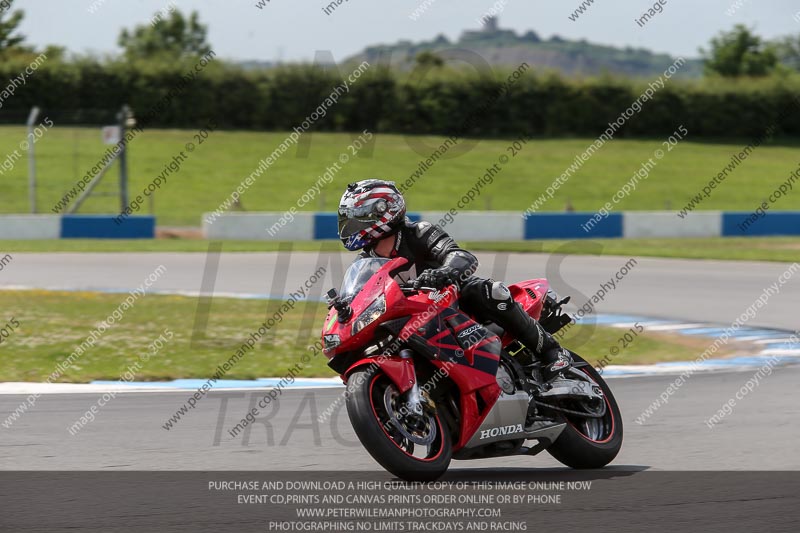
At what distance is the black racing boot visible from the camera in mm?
6355

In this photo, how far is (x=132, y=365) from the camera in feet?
35.2

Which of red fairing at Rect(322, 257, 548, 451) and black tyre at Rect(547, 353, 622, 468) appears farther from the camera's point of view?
black tyre at Rect(547, 353, 622, 468)

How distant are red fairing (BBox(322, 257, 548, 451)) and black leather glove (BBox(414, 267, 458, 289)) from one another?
0.09 metres

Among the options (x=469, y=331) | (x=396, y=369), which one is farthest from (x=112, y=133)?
(x=396, y=369)

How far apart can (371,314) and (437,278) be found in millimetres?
401

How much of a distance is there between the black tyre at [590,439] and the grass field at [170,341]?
165 inches

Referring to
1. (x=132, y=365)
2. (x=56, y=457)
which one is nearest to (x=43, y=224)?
(x=132, y=365)

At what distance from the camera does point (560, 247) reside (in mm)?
25703

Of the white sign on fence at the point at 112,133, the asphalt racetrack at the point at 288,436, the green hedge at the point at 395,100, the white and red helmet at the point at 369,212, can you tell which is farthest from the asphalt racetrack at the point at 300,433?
the green hedge at the point at 395,100

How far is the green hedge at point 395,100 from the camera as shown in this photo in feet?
154

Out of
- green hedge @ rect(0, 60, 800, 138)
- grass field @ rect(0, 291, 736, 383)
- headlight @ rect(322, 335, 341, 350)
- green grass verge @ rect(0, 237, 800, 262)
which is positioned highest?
headlight @ rect(322, 335, 341, 350)

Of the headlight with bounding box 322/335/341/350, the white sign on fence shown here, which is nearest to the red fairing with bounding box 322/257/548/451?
the headlight with bounding box 322/335/341/350

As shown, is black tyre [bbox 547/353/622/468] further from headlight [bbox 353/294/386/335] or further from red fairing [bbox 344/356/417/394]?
headlight [bbox 353/294/386/335]

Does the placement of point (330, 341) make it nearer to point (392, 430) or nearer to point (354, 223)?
point (392, 430)
